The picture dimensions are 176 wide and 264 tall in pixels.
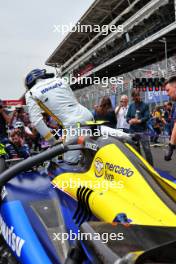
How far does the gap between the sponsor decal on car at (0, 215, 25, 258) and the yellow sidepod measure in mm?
353

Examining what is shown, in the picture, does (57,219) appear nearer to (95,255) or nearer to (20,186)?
(20,186)

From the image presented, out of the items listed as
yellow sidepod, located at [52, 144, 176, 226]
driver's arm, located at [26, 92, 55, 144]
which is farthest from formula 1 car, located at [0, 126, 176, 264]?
driver's arm, located at [26, 92, 55, 144]

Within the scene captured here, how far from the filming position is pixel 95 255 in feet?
3.27

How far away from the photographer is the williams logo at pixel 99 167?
1.81 meters

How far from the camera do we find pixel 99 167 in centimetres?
183

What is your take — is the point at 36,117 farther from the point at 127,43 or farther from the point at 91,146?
the point at 127,43

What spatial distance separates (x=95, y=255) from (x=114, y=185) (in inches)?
27.6

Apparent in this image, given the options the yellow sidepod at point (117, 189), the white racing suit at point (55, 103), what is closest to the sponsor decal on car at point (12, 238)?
the yellow sidepod at point (117, 189)

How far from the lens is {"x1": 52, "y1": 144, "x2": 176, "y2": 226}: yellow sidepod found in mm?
1348

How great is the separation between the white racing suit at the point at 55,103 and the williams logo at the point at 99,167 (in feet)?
Result: 5.55

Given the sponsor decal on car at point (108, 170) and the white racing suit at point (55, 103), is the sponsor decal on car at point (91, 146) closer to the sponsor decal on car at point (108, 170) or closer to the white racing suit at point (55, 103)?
the sponsor decal on car at point (108, 170)

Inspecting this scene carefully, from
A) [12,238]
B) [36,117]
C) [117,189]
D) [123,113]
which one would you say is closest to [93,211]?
[117,189]

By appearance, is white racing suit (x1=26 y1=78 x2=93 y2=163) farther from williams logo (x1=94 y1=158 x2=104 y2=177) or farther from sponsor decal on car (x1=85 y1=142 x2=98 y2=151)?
williams logo (x1=94 y1=158 x2=104 y2=177)

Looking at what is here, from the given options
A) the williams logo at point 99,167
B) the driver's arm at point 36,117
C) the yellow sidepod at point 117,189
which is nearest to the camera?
the yellow sidepod at point 117,189
